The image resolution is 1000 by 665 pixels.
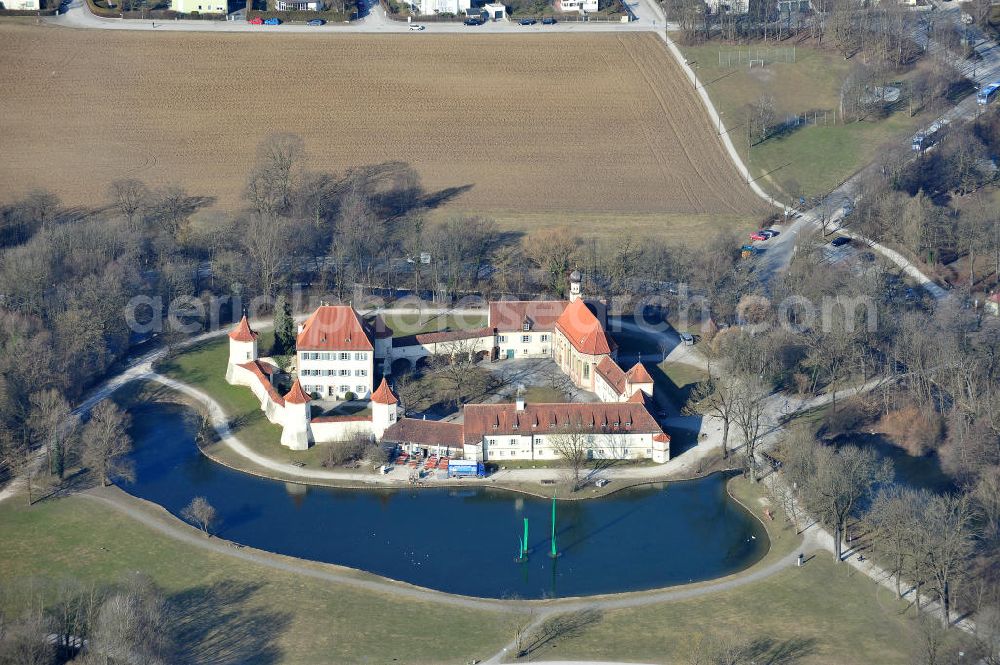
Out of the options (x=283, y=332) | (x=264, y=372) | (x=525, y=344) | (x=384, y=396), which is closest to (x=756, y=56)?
(x=525, y=344)

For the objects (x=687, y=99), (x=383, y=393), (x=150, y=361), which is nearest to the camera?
(x=383, y=393)

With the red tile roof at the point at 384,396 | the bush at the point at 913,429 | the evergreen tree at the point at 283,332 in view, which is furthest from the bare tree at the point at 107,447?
the bush at the point at 913,429

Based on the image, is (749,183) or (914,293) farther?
(749,183)

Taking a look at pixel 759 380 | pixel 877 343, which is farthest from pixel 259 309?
pixel 877 343

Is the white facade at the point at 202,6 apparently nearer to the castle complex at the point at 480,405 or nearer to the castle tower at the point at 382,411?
the castle complex at the point at 480,405

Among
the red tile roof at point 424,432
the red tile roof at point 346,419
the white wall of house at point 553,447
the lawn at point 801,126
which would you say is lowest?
the white wall of house at point 553,447

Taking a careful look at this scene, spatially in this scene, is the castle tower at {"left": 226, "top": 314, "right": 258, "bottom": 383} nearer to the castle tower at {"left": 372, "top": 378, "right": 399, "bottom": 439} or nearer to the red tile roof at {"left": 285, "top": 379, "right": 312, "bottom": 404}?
the red tile roof at {"left": 285, "top": 379, "right": 312, "bottom": 404}

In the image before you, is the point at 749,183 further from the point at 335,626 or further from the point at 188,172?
the point at 335,626
